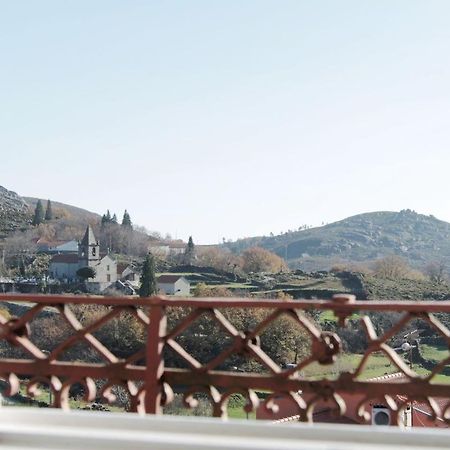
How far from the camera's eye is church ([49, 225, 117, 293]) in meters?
67.6

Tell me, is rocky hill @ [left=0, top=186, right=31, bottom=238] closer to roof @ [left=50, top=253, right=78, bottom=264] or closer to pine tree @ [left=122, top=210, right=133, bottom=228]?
pine tree @ [left=122, top=210, right=133, bottom=228]

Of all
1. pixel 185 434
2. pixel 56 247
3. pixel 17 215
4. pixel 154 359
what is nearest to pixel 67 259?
pixel 56 247

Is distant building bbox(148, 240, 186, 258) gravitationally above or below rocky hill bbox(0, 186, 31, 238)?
below

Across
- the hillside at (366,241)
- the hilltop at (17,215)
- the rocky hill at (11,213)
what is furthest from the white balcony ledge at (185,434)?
the hillside at (366,241)

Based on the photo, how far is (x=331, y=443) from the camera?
5.07 ft

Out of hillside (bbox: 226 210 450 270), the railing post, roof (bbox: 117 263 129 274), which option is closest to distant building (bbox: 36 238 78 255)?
roof (bbox: 117 263 129 274)

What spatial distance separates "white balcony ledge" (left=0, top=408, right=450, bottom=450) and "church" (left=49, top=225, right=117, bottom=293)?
65.8m

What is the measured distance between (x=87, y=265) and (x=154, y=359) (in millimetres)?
68852

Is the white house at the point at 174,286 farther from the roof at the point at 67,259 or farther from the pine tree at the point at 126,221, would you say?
the pine tree at the point at 126,221

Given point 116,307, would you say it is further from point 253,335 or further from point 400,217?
point 400,217

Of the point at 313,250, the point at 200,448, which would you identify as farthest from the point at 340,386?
the point at 313,250

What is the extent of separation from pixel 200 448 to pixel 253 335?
783mm

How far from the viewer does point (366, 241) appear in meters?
129

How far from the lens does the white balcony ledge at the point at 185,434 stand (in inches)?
60.0
